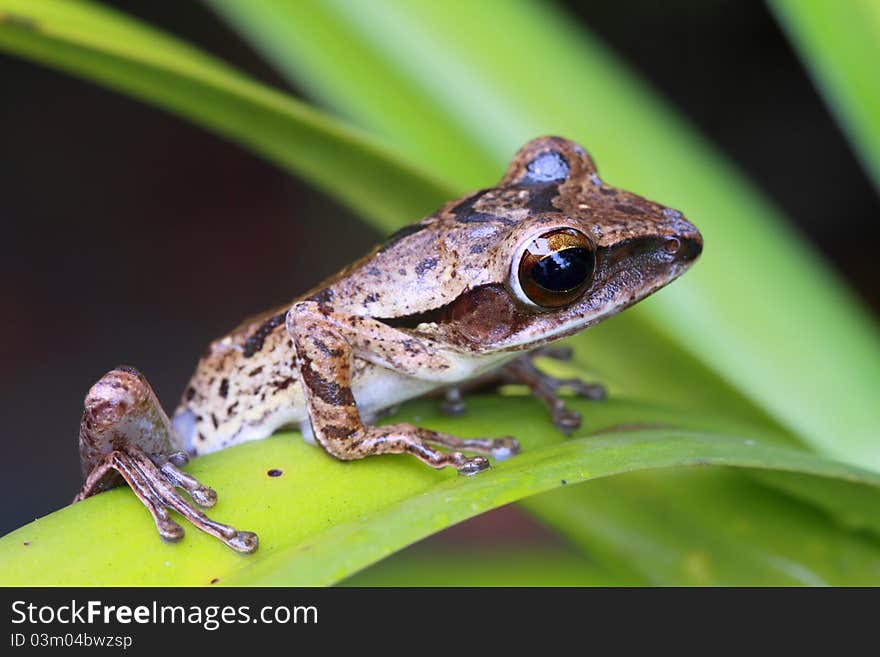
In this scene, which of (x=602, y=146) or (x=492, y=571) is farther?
(x=492, y=571)

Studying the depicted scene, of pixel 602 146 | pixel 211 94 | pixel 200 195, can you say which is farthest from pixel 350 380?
pixel 200 195

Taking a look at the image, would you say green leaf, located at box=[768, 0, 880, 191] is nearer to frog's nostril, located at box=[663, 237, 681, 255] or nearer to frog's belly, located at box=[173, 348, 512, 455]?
frog's nostril, located at box=[663, 237, 681, 255]

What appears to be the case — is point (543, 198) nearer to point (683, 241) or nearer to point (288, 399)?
point (683, 241)

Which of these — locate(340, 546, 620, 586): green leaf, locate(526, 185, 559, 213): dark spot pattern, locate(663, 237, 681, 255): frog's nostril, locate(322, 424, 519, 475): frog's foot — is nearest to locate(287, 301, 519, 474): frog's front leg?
locate(322, 424, 519, 475): frog's foot

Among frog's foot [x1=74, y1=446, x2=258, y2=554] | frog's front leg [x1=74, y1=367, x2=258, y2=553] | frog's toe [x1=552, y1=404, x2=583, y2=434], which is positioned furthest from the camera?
frog's toe [x1=552, y1=404, x2=583, y2=434]

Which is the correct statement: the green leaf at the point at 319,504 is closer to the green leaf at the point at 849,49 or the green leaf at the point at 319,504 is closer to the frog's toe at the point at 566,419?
the frog's toe at the point at 566,419
